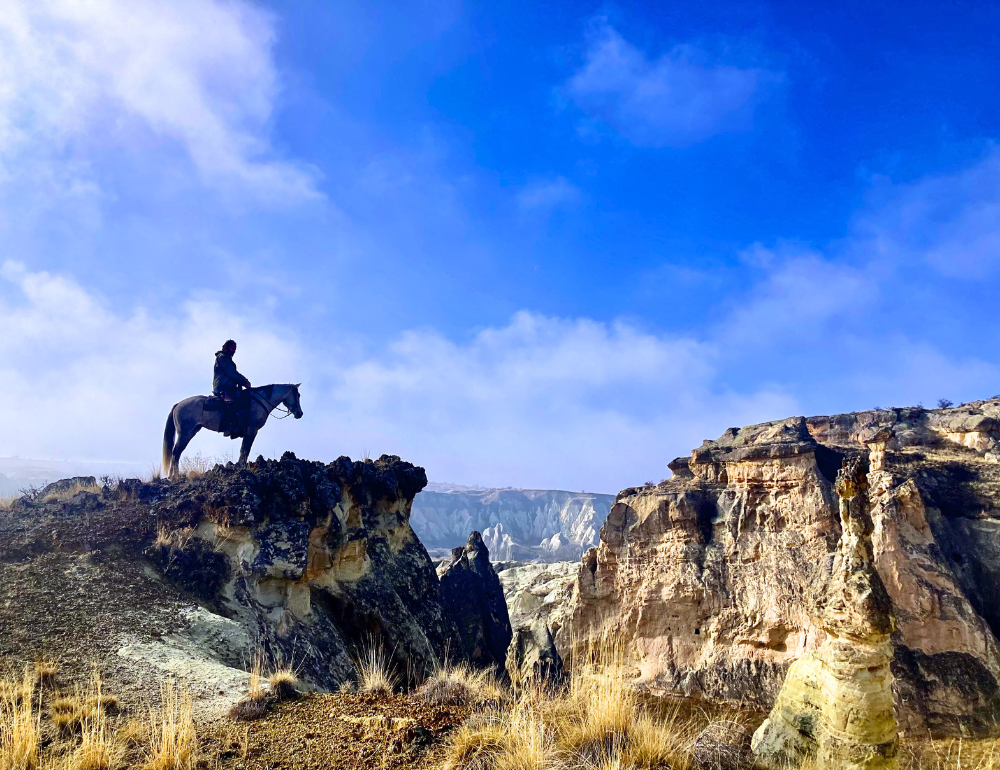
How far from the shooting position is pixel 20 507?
13.1m

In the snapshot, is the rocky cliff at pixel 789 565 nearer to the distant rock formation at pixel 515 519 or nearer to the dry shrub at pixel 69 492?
the dry shrub at pixel 69 492

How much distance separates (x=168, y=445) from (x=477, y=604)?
16857mm

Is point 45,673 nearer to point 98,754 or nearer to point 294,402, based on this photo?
point 98,754

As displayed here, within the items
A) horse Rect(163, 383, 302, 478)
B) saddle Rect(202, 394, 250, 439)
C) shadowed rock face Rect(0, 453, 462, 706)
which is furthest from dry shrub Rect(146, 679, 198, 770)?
saddle Rect(202, 394, 250, 439)

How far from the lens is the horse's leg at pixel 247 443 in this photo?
583 inches

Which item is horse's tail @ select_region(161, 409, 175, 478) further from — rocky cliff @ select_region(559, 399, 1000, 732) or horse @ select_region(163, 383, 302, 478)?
rocky cliff @ select_region(559, 399, 1000, 732)

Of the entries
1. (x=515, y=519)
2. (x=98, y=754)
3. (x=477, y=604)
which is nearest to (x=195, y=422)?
(x=98, y=754)

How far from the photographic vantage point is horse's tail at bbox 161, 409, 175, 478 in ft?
48.5

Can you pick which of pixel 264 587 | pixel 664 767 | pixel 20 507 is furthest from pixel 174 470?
pixel 664 767

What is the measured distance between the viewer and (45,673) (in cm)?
638

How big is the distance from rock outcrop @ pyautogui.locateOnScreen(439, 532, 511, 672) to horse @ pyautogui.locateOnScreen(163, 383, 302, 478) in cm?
1221

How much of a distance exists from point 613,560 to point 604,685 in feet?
65.7

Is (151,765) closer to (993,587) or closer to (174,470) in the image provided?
(174,470)

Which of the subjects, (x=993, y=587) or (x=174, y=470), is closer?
(x=174, y=470)
